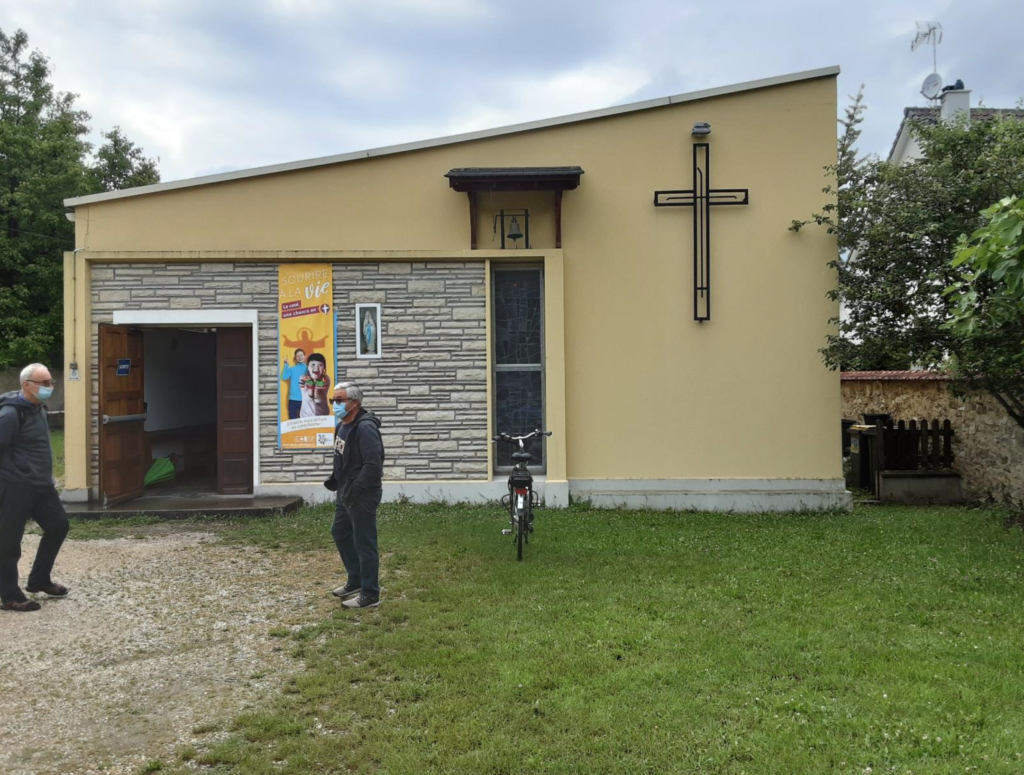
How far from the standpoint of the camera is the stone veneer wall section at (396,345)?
9.58 m

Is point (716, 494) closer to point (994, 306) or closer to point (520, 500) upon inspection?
point (520, 500)

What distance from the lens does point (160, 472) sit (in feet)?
36.2

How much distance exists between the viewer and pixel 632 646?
464 centimetres

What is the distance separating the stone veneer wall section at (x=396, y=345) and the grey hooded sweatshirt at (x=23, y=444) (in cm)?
388

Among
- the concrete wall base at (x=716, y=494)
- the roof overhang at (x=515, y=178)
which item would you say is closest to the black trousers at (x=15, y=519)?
the roof overhang at (x=515, y=178)

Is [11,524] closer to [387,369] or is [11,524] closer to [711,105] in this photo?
[387,369]

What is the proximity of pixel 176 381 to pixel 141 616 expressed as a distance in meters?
8.15

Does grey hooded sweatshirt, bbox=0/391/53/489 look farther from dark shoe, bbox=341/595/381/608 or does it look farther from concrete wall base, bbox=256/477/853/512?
concrete wall base, bbox=256/477/853/512

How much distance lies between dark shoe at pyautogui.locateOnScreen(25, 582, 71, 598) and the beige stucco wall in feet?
16.7

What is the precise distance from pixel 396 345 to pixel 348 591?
4447 mm

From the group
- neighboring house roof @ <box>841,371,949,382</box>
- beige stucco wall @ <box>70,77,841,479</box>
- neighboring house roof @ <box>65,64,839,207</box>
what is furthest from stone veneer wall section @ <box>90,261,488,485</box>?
neighboring house roof @ <box>841,371,949,382</box>

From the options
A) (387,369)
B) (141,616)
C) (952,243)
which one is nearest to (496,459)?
(387,369)

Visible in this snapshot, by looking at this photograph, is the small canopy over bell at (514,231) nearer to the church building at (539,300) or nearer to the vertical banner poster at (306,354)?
the church building at (539,300)

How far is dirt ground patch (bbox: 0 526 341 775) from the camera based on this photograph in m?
3.58
